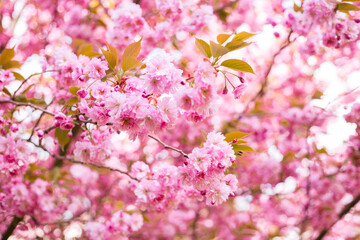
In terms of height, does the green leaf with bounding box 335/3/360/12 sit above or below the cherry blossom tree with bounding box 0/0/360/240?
above

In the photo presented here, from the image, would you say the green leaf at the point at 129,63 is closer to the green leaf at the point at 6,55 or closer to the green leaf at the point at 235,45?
the green leaf at the point at 235,45

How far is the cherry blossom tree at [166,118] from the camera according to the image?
1.64 m

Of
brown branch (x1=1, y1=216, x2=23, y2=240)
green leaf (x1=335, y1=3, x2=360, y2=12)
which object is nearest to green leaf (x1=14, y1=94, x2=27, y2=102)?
brown branch (x1=1, y1=216, x2=23, y2=240)

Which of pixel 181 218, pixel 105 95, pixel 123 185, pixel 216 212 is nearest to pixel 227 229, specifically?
pixel 216 212

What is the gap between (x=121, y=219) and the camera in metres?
3.04

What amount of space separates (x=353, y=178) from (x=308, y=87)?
119 inches

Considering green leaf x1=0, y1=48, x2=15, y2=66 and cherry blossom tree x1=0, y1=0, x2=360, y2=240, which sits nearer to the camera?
cherry blossom tree x1=0, y1=0, x2=360, y2=240

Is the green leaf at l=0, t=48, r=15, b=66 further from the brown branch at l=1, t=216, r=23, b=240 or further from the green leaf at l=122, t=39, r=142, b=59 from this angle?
the brown branch at l=1, t=216, r=23, b=240

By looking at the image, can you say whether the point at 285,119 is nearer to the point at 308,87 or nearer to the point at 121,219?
the point at 308,87

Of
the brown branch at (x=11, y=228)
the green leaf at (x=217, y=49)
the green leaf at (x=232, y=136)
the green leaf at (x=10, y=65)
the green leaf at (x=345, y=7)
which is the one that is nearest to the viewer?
the green leaf at (x=217, y=49)

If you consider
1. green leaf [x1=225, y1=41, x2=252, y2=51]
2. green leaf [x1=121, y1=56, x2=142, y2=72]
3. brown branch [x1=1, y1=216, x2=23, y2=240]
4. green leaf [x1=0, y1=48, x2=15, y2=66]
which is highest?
green leaf [x1=225, y1=41, x2=252, y2=51]

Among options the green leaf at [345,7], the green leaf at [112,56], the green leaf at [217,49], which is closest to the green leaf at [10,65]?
the green leaf at [112,56]

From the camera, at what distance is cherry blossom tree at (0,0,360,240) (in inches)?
64.7

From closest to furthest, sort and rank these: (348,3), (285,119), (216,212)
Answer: (348,3) < (285,119) < (216,212)
